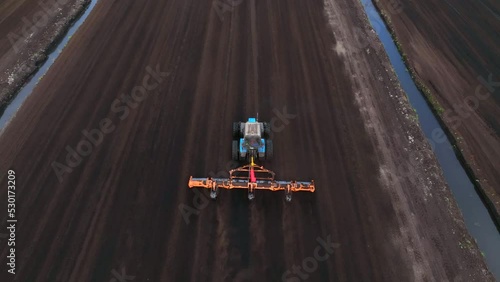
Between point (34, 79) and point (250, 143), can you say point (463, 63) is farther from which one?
point (34, 79)

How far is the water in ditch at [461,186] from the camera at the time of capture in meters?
12.4

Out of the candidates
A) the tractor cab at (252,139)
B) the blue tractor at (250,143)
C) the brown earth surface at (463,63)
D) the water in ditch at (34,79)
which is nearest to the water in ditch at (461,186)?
the brown earth surface at (463,63)

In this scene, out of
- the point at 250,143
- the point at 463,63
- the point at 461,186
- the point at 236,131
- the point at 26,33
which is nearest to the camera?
the point at 250,143

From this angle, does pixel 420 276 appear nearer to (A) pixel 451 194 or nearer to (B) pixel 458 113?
(A) pixel 451 194

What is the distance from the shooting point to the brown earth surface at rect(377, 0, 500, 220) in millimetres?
15281

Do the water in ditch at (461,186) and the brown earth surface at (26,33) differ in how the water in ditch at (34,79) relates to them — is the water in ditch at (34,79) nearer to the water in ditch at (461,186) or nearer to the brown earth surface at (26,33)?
the brown earth surface at (26,33)

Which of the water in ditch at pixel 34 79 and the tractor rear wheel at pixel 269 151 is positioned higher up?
the water in ditch at pixel 34 79

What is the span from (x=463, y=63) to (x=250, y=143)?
1337 centimetres

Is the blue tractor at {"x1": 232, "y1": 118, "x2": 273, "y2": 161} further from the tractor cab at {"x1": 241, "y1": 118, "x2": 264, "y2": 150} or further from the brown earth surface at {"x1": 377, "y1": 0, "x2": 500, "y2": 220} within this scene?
the brown earth surface at {"x1": 377, "y1": 0, "x2": 500, "y2": 220}

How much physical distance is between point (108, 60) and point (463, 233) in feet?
55.5

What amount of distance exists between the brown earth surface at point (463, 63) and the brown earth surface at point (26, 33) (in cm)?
1913

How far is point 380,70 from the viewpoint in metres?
18.5

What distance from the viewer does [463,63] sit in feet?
63.8

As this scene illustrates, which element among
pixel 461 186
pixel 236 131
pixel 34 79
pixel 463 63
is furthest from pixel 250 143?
pixel 463 63
